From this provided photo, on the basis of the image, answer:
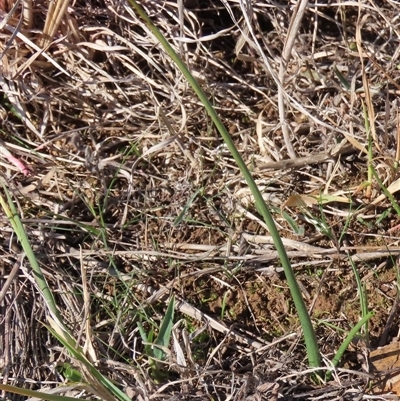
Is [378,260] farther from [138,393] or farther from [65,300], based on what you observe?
[65,300]

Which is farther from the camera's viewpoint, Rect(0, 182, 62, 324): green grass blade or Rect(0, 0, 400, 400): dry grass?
Rect(0, 0, 400, 400): dry grass

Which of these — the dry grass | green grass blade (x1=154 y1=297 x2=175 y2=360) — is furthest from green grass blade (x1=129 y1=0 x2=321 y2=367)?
green grass blade (x1=154 y1=297 x2=175 y2=360)

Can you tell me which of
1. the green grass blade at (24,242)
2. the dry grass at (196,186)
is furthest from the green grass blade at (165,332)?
the green grass blade at (24,242)

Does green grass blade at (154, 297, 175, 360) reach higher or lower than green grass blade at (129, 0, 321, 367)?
lower

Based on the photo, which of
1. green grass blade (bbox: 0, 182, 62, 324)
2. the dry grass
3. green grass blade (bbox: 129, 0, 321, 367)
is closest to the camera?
green grass blade (bbox: 129, 0, 321, 367)

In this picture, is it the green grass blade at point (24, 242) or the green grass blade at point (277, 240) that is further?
the green grass blade at point (24, 242)

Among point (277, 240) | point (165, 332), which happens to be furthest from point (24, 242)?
point (277, 240)

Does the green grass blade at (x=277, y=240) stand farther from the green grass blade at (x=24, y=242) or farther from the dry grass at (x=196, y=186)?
the green grass blade at (x=24, y=242)

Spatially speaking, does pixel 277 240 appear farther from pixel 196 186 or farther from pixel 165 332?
pixel 196 186

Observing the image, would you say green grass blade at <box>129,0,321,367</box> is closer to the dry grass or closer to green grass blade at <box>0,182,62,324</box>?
the dry grass
